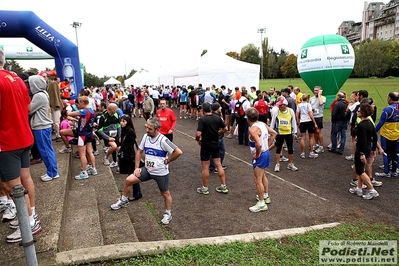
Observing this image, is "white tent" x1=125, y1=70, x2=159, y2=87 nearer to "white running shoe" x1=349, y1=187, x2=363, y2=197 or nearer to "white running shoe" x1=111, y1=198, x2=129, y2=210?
"white running shoe" x1=111, y1=198, x2=129, y2=210

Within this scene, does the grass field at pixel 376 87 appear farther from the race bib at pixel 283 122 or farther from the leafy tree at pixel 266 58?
the leafy tree at pixel 266 58

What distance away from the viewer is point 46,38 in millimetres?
9148

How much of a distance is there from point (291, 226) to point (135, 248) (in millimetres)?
2434

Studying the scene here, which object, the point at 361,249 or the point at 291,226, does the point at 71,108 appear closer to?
the point at 291,226

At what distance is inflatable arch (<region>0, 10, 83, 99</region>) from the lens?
27.6ft

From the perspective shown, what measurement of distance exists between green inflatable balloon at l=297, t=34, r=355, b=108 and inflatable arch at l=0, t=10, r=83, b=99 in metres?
12.8

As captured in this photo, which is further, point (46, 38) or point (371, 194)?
point (46, 38)

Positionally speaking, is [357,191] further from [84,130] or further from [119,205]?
[84,130]

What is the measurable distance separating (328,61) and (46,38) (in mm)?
13938

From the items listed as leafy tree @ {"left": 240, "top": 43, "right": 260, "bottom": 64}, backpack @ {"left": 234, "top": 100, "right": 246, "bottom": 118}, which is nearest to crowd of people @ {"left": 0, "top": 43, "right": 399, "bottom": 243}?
backpack @ {"left": 234, "top": 100, "right": 246, "bottom": 118}

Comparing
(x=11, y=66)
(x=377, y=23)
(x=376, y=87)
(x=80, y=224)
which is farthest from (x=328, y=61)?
(x=377, y=23)

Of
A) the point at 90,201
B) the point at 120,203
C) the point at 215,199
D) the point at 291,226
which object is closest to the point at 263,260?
the point at 291,226

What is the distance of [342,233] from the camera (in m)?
3.79

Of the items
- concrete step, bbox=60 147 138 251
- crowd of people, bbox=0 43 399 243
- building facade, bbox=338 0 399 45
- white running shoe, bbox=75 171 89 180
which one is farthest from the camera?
building facade, bbox=338 0 399 45
